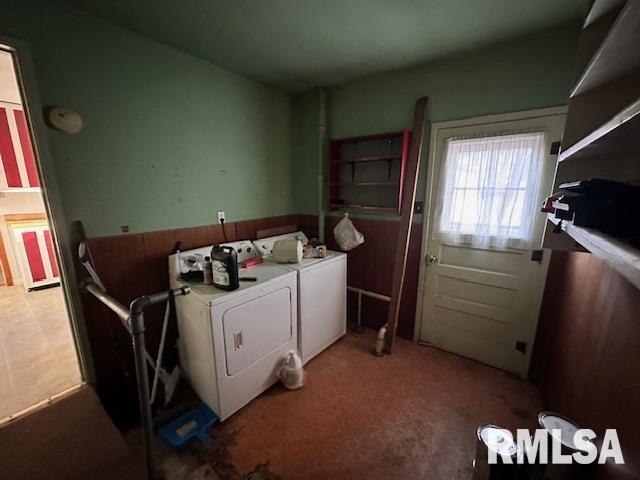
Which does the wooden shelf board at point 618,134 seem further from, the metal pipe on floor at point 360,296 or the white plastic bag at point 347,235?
the metal pipe on floor at point 360,296

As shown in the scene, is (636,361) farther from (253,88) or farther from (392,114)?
(253,88)

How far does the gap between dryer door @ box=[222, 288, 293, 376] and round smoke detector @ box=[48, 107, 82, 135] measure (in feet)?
4.73

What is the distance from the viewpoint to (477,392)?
79.0 inches

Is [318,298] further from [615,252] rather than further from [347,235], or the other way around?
[615,252]

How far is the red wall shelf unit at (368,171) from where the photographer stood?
244 cm

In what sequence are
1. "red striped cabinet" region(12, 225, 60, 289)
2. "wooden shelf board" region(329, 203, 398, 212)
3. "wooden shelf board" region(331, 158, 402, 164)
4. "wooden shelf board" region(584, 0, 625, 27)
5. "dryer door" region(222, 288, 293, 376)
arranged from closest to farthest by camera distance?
"wooden shelf board" region(584, 0, 625, 27)
"dryer door" region(222, 288, 293, 376)
"wooden shelf board" region(331, 158, 402, 164)
"wooden shelf board" region(329, 203, 398, 212)
"red striped cabinet" region(12, 225, 60, 289)

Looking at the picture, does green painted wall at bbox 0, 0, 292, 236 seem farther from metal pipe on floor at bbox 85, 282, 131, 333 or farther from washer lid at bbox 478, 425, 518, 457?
washer lid at bbox 478, 425, 518, 457

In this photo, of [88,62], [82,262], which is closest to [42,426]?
[82,262]

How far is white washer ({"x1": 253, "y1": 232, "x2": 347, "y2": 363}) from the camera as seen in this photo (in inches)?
87.4

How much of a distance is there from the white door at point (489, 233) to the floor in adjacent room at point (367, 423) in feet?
1.02

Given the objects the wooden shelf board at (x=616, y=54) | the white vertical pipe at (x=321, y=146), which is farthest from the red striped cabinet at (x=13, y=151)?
the wooden shelf board at (x=616, y=54)

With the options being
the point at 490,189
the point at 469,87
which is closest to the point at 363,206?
the point at 490,189

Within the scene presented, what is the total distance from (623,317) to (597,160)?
2.25ft

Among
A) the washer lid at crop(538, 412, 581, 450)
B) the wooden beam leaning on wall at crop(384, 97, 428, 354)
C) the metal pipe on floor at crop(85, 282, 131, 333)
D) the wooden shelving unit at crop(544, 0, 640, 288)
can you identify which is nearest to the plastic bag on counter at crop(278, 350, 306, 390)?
the wooden beam leaning on wall at crop(384, 97, 428, 354)
